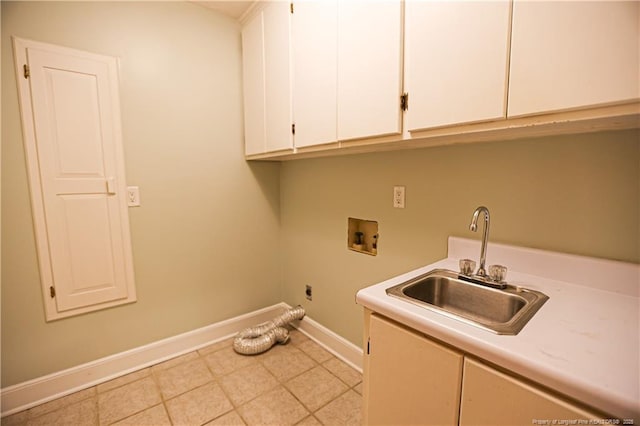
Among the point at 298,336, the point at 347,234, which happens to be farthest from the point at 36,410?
the point at 347,234

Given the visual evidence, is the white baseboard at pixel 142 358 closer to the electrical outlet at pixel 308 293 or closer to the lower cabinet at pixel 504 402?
the electrical outlet at pixel 308 293

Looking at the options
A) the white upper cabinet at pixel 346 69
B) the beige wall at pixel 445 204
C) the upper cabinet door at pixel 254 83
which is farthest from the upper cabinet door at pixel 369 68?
the upper cabinet door at pixel 254 83

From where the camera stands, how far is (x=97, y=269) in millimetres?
1756

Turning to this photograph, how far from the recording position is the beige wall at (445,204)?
38.7 inches

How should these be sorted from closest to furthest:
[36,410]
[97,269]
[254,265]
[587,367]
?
[587,367], [36,410], [97,269], [254,265]

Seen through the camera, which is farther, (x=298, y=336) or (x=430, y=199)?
(x=298, y=336)

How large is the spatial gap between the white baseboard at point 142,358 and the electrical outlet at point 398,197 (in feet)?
3.34

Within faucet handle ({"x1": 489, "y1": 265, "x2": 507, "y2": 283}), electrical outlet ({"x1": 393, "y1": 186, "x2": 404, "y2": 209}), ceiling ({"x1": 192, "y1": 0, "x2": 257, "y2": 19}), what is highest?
ceiling ({"x1": 192, "y1": 0, "x2": 257, "y2": 19})

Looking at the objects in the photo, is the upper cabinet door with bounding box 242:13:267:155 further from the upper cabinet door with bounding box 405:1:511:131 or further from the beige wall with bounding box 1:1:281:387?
the upper cabinet door with bounding box 405:1:511:131

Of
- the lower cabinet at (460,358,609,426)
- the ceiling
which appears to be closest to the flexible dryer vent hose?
the lower cabinet at (460,358,609,426)

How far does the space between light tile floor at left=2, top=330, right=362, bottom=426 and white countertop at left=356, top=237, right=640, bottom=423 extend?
3.30 feet

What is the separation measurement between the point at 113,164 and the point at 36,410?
4.74ft

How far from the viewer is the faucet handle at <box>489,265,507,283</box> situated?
3.52 ft

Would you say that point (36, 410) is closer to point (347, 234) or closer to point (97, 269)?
point (97, 269)
